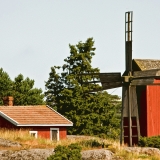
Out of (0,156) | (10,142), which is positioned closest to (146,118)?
(10,142)

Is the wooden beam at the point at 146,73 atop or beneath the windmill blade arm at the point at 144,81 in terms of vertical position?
atop

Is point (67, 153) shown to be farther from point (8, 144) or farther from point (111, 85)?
point (111, 85)

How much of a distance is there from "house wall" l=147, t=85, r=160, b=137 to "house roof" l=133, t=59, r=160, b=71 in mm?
1506

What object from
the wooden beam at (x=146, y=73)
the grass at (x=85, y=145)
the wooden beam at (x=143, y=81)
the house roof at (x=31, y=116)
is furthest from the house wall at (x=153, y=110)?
the house roof at (x=31, y=116)

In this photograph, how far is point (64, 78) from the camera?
192ft

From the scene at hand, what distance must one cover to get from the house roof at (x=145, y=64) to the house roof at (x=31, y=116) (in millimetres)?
8600

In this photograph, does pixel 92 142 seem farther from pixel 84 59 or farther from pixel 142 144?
pixel 84 59

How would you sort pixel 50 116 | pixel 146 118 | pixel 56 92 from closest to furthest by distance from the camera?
1. pixel 146 118
2. pixel 50 116
3. pixel 56 92

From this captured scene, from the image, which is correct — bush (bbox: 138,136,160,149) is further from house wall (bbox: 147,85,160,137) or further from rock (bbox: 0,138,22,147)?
rock (bbox: 0,138,22,147)

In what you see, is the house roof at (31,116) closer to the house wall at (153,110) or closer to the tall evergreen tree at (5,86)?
the house wall at (153,110)

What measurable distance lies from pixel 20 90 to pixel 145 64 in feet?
92.3

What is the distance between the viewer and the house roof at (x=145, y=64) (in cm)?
3991

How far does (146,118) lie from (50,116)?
9.64 metres

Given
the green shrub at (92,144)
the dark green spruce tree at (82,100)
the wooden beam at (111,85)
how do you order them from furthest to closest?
the dark green spruce tree at (82,100) < the wooden beam at (111,85) < the green shrub at (92,144)
